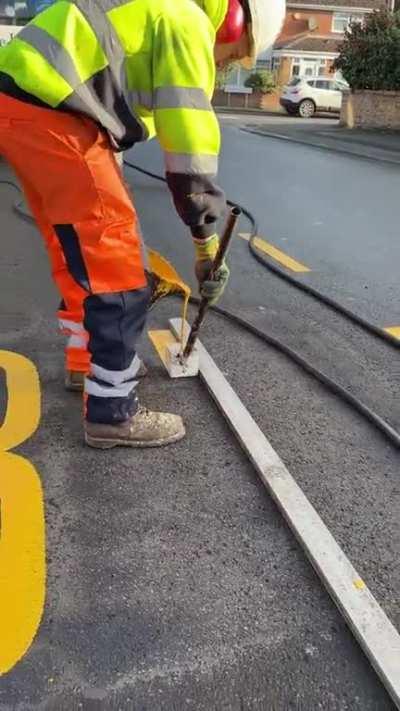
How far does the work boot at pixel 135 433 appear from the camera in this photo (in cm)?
289

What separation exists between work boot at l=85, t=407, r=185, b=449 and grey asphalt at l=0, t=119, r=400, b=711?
0.06 m

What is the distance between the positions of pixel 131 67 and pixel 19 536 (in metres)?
1.64

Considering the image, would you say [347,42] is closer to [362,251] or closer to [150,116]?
[362,251]

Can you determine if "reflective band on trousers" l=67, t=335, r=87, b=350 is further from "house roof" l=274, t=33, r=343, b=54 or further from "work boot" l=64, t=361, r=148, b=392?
"house roof" l=274, t=33, r=343, b=54

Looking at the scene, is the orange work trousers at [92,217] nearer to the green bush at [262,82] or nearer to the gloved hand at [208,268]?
the gloved hand at [208,268]

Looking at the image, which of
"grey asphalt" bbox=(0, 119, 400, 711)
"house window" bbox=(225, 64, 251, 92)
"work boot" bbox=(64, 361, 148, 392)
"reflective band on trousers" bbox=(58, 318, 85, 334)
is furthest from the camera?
"house window" bbox=(225, 64, 251, 92)

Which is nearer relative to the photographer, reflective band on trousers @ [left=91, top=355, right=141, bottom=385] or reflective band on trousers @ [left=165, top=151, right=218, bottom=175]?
reflective band on trousers @ [left=165, top=151, right=218, bottom=175]

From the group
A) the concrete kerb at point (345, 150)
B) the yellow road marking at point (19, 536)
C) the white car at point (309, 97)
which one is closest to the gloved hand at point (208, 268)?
the yellow road marking at point (19, 536)

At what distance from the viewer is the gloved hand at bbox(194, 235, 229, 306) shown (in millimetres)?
2893

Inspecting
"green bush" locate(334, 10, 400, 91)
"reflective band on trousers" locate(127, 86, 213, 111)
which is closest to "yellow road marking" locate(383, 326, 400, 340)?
"reflective band on trousers" locate(127, 86, 213, 111)

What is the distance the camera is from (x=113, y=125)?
2.56 metres

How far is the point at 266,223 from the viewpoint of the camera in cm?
702

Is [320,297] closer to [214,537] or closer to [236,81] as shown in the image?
[214,537]

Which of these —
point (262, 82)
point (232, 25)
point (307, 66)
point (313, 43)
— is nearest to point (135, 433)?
point (232, 25)
